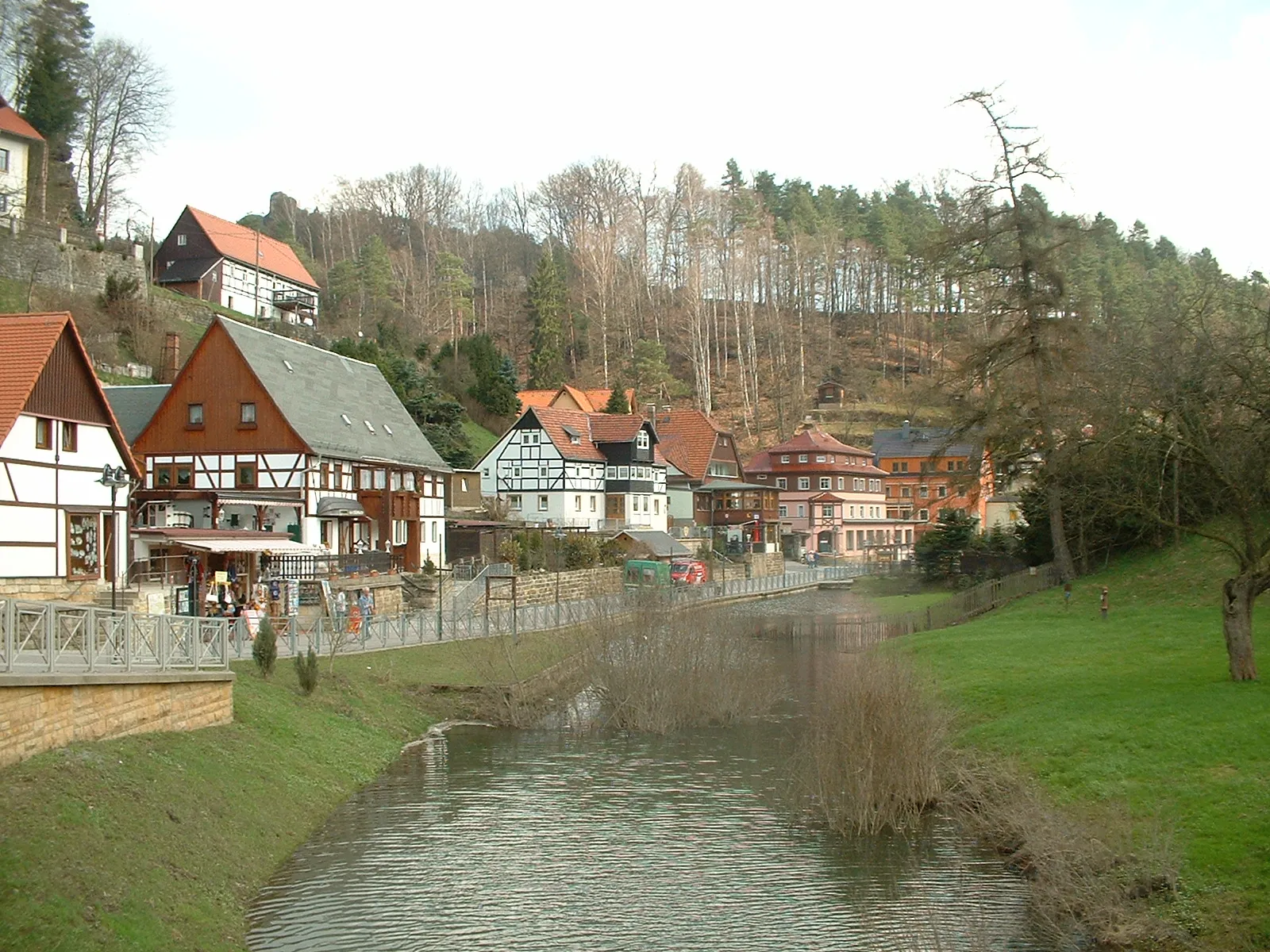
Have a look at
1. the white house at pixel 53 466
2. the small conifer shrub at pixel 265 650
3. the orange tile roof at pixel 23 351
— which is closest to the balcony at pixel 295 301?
the white house at pixel 53 466

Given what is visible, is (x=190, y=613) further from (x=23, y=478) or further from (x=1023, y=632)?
(x=1023, y=632)

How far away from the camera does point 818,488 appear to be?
297 feet

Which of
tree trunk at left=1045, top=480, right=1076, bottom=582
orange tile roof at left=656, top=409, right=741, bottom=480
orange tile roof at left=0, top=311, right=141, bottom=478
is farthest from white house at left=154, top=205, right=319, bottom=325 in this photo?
tree trunk at left=1045, top=480, right=1076, bottom=582

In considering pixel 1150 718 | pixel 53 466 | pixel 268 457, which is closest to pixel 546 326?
pixel 268 457

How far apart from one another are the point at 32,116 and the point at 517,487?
3331 cm

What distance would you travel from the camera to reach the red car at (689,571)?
5838 centimetres

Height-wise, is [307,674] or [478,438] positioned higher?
[478,438]

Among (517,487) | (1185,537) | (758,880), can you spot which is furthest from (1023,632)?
(517,487)

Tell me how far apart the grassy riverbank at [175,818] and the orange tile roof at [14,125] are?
42398mm

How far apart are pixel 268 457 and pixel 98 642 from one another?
2785 centimetres

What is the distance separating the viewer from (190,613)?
3209 cm

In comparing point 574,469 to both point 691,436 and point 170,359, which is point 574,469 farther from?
point 170,359

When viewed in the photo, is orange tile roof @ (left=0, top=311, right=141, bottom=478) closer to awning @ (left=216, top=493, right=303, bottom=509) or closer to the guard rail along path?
the guard rail along path

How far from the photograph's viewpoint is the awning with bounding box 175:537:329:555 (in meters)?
33.5
